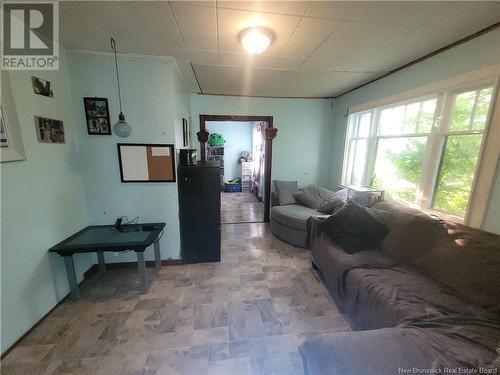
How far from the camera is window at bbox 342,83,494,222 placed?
6.04 ft

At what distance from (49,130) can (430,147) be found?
12.9ft

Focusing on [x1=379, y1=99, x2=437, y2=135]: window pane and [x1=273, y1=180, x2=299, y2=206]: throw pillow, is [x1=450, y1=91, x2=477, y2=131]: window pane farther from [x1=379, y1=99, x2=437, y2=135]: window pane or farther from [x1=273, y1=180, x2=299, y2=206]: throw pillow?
[x1=273, y1=180, x2=299, y2=206]: throw pillow

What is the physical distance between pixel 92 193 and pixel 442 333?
3.33 meters

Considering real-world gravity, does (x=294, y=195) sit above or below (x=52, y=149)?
below

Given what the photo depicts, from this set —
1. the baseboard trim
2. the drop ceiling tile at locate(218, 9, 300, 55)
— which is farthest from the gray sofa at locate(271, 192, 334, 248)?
the drop ceiling tile at locate(218, 9, 300, 55)

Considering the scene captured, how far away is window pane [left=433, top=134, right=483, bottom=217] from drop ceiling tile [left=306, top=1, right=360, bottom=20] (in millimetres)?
1659

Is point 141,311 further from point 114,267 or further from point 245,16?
point 245,16

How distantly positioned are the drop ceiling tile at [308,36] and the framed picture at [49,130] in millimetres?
2390

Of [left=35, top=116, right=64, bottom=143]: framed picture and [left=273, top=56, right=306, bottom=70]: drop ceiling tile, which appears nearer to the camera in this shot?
[left=35, top=116, right=64, bottom=143]: framed picture

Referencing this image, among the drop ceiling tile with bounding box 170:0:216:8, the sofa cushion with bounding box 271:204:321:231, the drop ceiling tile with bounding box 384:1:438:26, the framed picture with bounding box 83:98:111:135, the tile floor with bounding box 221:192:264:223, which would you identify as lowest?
the tile floor with bounding box 221:192:264:223

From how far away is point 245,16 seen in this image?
148 cm

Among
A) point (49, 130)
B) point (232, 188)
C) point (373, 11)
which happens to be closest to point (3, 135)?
point (49, 130)

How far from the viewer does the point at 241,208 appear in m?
5.05

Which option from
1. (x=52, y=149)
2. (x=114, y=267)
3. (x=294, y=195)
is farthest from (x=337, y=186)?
(x=52, y=149)
